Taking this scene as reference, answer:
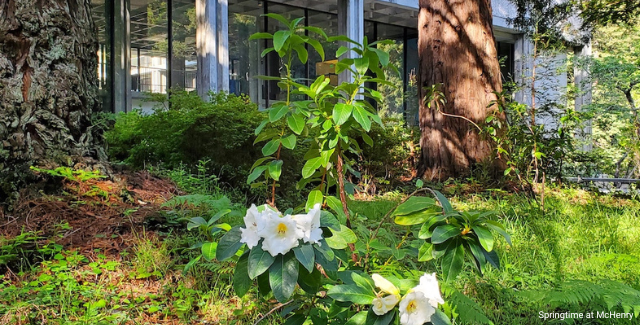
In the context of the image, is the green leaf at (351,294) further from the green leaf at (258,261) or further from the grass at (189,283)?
the grass at (189,283)

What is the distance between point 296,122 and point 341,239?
69 centimetres

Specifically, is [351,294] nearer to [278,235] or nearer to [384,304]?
[384,304]

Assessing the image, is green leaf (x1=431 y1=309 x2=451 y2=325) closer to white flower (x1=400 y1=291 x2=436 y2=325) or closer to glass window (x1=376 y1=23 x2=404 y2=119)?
white flower (x1=400 y1=291 x2=436 y2=325)

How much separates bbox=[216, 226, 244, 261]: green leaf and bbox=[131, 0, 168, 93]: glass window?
442 inches

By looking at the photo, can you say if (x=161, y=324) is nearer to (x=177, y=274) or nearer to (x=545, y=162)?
(x=177, y=274)

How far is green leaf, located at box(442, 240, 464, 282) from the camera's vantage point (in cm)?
151

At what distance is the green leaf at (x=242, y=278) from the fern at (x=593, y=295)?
1504 mm

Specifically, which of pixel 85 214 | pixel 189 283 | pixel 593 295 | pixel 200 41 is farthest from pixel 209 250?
pixel 200 41

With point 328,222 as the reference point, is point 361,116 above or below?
above

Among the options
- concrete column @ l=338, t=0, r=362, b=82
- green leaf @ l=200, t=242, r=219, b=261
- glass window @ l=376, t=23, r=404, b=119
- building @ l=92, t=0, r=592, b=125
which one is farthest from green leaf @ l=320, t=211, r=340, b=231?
glass window @ l=376, t=23, r=404, b=119

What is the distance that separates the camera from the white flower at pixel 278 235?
1384 mm

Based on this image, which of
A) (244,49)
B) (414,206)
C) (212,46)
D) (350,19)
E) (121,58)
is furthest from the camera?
(244,49)

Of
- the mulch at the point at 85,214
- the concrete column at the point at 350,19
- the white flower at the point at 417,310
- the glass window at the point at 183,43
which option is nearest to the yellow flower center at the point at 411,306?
the white flower at the point at 417,310

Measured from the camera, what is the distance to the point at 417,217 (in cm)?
166
